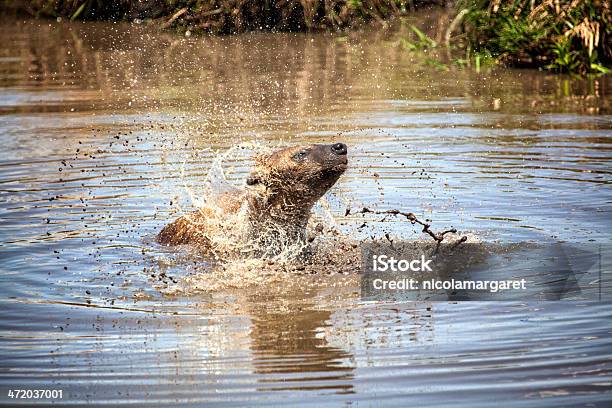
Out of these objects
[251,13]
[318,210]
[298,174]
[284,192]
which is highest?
[251,13]

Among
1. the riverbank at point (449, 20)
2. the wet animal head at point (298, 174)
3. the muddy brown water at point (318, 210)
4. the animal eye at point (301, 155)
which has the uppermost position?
Result: the riverbank at point (449, 20)

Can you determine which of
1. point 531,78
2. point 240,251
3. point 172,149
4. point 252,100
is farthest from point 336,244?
point 531,78

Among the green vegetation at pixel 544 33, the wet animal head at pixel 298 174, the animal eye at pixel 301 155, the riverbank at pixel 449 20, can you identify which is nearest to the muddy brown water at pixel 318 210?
the green vegetation at pixel 544 33

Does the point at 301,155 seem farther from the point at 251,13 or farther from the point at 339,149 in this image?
the point at 251,13

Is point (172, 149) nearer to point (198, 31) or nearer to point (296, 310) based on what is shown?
point (296, 310)

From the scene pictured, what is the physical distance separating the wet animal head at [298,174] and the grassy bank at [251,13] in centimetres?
1274

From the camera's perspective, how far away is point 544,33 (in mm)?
15375

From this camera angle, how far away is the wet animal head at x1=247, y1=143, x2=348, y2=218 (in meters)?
7.65

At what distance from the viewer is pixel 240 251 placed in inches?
315

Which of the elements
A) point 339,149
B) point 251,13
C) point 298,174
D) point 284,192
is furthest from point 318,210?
point 251,13

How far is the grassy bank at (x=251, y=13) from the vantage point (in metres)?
20.4

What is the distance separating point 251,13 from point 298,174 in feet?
43.8

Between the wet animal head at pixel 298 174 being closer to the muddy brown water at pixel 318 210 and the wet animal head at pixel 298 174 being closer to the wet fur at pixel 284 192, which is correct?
the wet fur at pixel 284 192

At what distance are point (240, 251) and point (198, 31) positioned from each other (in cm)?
1311
